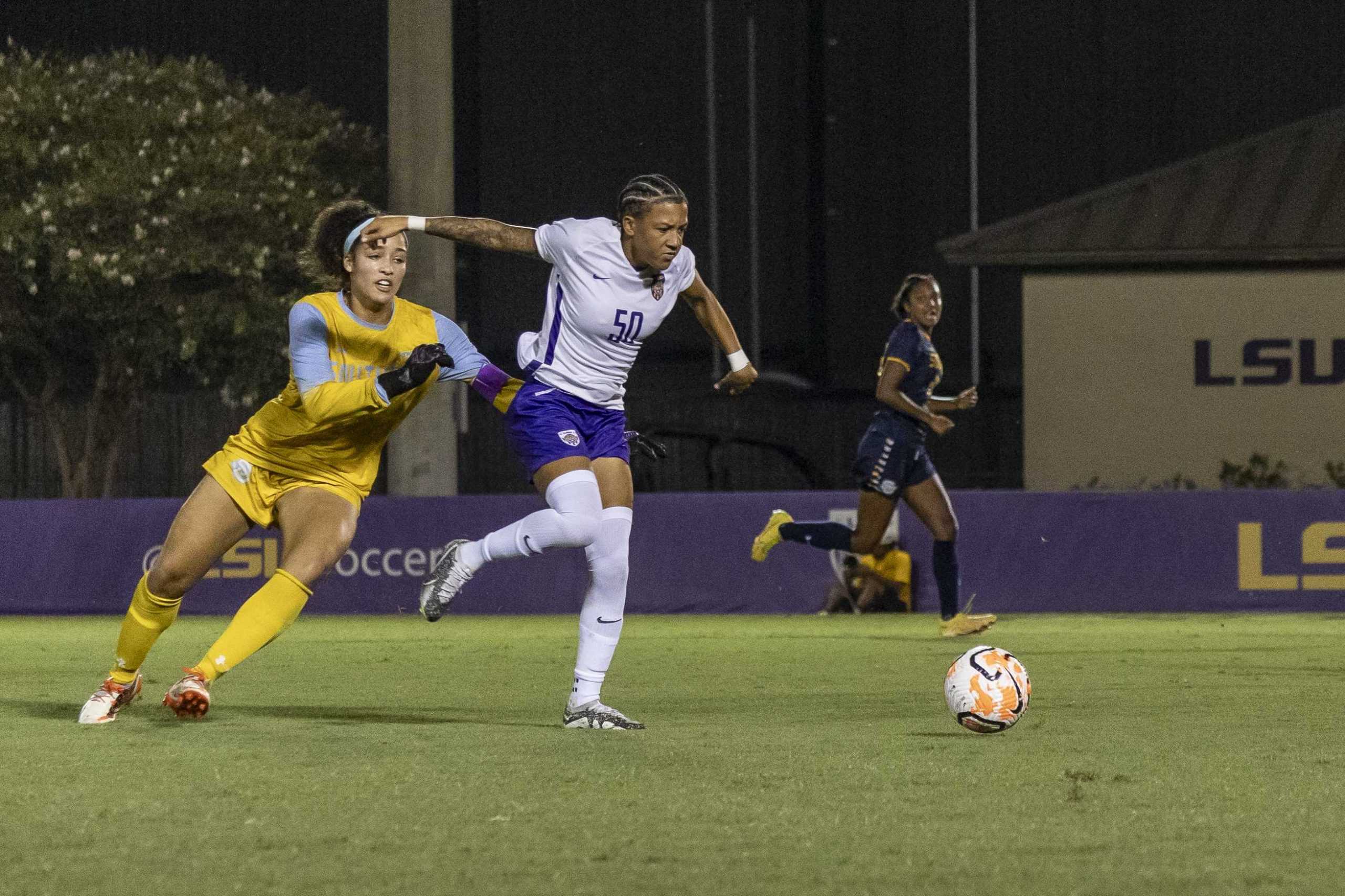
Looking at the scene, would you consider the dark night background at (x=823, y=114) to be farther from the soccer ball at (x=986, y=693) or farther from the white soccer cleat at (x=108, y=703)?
the soccer ball at (x=986, y=693)

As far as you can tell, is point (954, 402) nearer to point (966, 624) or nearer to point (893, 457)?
point (893, 457)

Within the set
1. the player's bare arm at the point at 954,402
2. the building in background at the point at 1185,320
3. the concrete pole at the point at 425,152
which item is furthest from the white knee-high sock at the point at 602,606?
the building in background at the point at 1185,320

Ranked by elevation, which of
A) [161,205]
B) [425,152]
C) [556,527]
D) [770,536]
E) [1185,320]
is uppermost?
[425,152]

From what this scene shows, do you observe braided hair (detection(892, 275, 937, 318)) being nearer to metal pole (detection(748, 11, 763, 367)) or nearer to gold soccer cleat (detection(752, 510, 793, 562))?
gold soccer cleat (detection(752, 510, 793, 562))

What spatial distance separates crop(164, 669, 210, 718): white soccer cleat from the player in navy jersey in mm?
6242

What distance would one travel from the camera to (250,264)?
2278 centimetres

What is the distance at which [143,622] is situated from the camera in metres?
8.11

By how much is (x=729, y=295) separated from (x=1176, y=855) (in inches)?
944

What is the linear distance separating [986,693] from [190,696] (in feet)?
9.50

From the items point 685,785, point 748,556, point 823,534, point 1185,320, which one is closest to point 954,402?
point 823,534

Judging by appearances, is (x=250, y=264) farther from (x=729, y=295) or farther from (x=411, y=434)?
(x=729, y=295)

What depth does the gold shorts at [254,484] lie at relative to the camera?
8078mm

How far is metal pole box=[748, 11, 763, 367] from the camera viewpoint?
29.0 m

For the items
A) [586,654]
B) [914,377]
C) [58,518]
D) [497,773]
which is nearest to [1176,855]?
[497,773]
